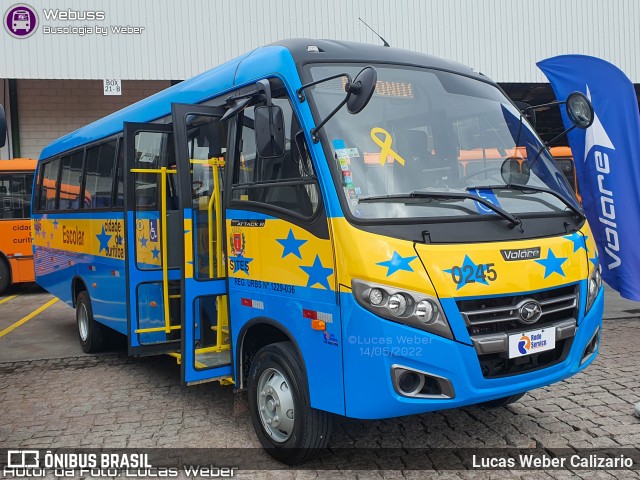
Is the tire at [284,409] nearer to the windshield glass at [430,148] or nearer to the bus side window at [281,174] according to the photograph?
the bus side window at [281,174]

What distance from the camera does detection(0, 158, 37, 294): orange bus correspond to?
47.0 feet

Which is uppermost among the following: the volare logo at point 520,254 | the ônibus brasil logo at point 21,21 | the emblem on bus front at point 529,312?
the ônibus brasil logo at point 21,21

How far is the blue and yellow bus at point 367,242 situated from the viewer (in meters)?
3.70

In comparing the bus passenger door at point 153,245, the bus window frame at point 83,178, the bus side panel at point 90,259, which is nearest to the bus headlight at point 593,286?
the bus passenger door at point 153,245

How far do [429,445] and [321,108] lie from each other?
2398mm

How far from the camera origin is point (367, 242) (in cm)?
371

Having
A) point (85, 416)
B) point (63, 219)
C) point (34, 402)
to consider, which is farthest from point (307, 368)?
point (63, 219)

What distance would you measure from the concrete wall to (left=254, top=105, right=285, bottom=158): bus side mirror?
16.8 m

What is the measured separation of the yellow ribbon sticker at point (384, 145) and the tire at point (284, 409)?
1351 mm

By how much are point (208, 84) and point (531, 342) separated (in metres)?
3.17

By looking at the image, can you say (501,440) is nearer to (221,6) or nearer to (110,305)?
(110,305)

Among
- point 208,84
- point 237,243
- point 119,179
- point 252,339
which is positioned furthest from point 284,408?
point 119,179

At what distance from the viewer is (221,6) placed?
16969 millimetres

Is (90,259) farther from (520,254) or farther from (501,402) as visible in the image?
(520,254)
